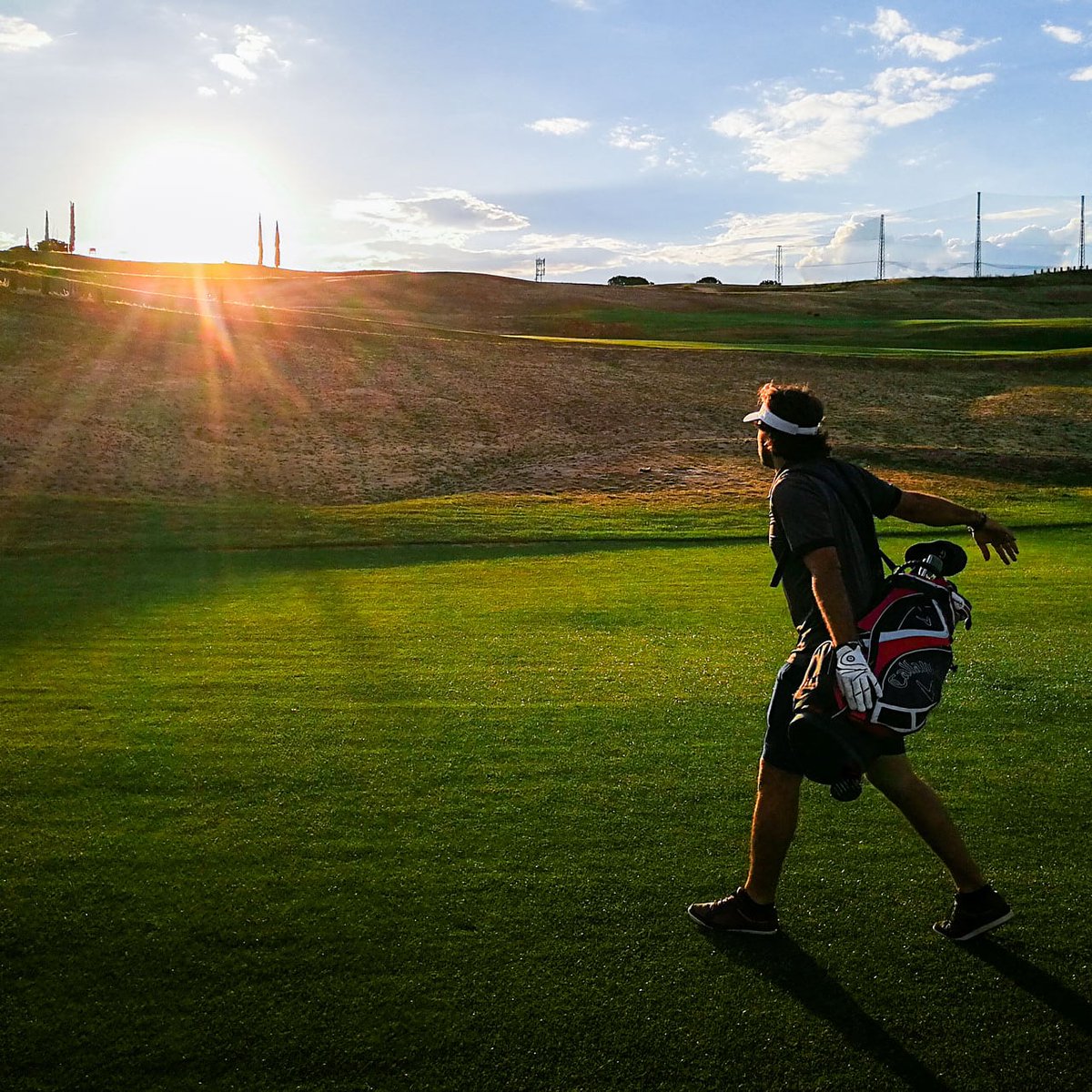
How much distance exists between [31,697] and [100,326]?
110ft

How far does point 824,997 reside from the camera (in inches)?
157

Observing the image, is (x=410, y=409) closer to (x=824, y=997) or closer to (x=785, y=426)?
(x=785, y=426)

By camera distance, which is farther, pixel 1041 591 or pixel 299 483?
pixel 299 483

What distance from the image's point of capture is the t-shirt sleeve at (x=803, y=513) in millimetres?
4113

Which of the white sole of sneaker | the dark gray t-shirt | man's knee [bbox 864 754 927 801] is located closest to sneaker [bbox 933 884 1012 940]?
the white sole of sneaker

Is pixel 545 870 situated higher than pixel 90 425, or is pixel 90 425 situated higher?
pixel 90 425

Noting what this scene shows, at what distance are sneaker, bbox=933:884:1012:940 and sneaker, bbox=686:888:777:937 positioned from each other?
0.75 meters

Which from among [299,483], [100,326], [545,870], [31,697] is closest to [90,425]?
[299,483]

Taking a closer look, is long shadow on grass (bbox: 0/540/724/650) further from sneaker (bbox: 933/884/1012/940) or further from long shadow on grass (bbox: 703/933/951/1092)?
sneaker (bbox: 933/884/1012/940)

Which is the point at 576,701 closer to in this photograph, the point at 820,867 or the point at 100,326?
the point at 820,867

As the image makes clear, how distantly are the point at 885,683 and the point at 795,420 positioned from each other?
1.17m

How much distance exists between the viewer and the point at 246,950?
14.0ft

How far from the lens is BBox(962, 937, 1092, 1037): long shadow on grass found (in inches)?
152

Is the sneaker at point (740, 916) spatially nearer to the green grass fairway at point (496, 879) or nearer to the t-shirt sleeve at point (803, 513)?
the green grass fairway at point (496, 879)
